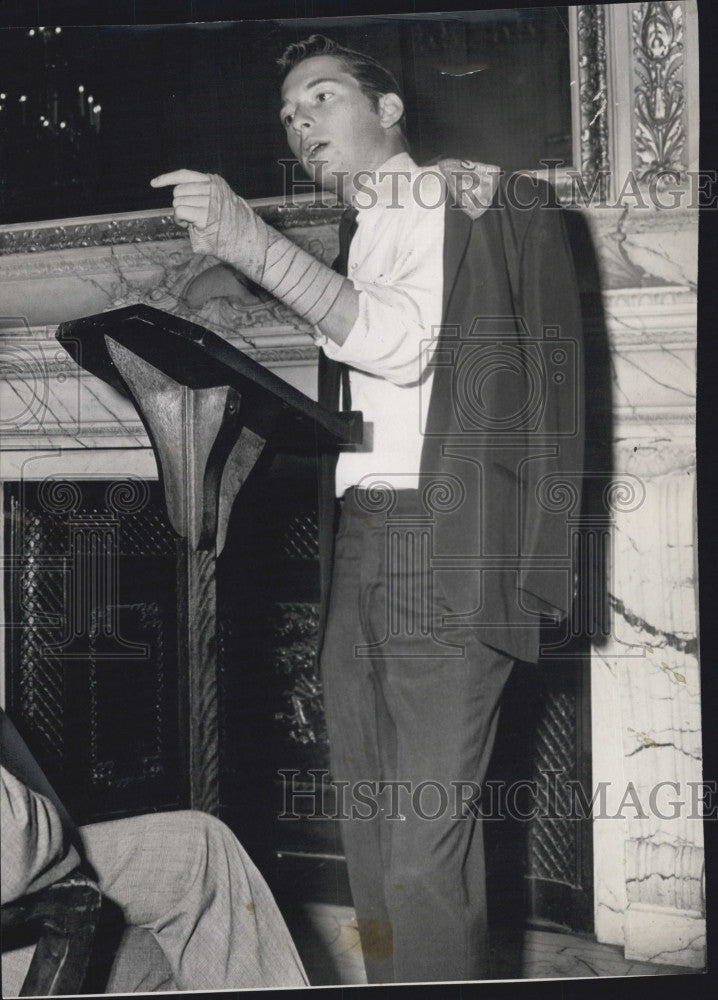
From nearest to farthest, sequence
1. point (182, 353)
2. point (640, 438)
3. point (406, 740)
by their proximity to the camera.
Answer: point (182, 353) → point (406, 740) → point (640, 438)

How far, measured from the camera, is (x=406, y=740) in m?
1.73

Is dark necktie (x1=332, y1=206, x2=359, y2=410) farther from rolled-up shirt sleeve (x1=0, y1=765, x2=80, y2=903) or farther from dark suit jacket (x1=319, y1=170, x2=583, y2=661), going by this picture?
rolled-up shirt sleeve (x1=0, y1=765, x2=80, y2=903)

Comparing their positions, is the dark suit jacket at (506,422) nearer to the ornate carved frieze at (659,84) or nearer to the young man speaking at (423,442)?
the young man speaking at (423,442)

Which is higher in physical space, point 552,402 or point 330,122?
point 330,122

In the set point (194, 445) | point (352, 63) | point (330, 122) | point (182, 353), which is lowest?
point (194, 445)

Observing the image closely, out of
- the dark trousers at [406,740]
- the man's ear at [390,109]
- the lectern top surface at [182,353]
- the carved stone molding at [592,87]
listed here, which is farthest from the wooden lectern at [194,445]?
the carved stone molding at [592,87]

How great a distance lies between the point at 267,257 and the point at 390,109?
14.7 inches

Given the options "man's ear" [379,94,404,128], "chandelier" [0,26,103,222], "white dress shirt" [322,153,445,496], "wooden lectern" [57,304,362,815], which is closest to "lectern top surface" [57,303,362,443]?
"wooden lectern" [57,304,362,815]

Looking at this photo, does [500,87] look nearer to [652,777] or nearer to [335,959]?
[652,777]

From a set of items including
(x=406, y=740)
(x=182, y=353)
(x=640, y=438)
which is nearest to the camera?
(x=182, y=353)

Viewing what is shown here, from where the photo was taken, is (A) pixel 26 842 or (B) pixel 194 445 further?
(B) pixel 194 445

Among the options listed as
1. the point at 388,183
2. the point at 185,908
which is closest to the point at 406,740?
the point at 185,908

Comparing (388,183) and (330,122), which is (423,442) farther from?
Result: (330,122)

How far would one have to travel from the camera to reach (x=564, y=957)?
1.81m
